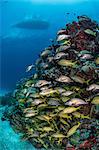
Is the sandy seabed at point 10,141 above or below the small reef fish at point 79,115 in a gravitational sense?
above

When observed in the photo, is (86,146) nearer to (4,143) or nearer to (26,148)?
(26,148)

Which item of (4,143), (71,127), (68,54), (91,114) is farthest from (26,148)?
(68,54)

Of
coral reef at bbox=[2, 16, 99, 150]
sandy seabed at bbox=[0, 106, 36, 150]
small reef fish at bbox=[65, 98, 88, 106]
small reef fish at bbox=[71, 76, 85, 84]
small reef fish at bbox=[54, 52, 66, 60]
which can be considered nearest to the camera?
small reef fish at bbox=[65, 98, 88, 106]

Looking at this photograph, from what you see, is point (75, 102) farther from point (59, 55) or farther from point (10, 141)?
point (10, 141)

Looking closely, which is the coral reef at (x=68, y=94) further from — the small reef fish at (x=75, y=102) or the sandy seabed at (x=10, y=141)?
the sandy seabed at (x=10, y=141)

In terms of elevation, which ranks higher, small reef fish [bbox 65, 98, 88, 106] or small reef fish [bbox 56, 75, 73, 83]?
small reef fish [bbox 56, 75, 73, 83]

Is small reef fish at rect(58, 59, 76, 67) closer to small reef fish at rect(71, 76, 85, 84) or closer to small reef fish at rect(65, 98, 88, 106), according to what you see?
small reef fish at rect(71, 76, 85, 84)

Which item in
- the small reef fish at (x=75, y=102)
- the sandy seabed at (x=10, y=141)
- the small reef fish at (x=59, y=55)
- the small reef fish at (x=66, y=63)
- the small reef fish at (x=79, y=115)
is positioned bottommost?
the small reef fish at (x=79, y=115)

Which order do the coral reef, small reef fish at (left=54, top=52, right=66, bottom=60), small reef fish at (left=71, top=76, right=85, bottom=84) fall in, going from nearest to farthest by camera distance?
small reef fish at (left=71, top=76, right=85, bottom=84)
the coral reef
small reef fish at (left=54, top=52, right=66, bottom=60)

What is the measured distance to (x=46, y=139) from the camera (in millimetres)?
5375

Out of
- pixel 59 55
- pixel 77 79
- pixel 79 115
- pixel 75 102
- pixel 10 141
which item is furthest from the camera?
pixel 10 141

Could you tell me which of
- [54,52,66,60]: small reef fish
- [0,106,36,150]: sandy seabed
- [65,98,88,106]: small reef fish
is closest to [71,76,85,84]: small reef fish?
[65,98,88,106]: small reef fish

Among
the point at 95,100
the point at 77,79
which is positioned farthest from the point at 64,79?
the point at 95,100

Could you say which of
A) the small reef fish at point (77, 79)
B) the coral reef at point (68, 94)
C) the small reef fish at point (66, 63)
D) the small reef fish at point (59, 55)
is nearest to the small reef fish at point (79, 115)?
the coral reef at point (68, 94)
